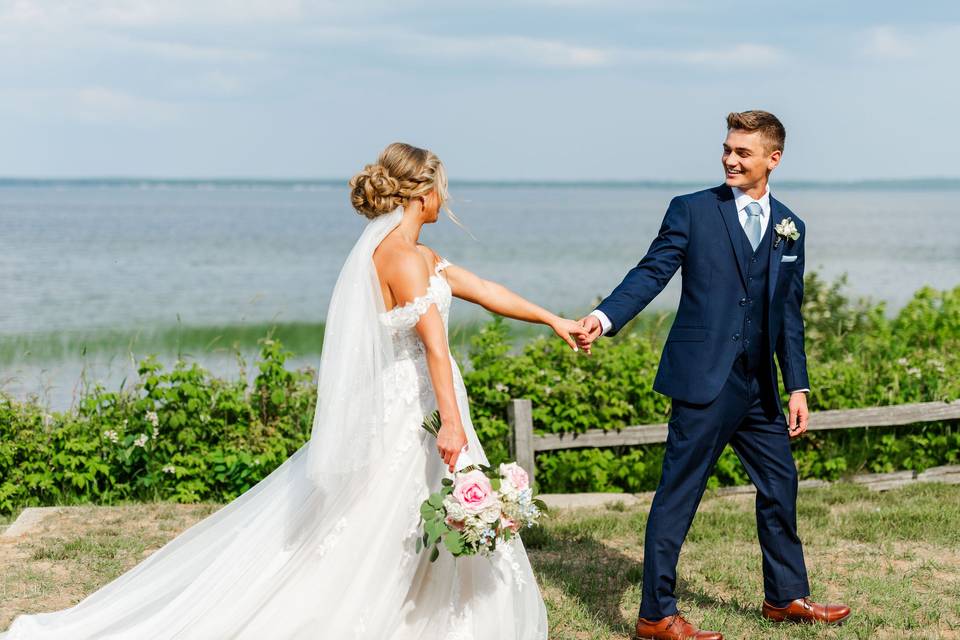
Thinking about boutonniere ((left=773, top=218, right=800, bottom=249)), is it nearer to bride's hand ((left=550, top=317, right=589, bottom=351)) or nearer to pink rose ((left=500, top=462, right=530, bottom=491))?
bride's hand ((left=550, top=317, right=589, bottom=351))

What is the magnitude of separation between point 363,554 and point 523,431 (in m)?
3.27

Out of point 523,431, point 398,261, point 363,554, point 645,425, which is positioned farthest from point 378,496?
point 645,425

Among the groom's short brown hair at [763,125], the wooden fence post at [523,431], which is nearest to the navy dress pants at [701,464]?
the groom's short brown hair at [763,125]

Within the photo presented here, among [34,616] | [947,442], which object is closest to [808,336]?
[947,442]

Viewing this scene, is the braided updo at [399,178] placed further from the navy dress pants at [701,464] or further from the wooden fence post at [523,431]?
the wooden fence post at [523,431]

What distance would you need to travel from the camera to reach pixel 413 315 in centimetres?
463

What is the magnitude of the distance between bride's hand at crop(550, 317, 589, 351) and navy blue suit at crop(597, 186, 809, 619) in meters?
0.18

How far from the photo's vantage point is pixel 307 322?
73.5ft

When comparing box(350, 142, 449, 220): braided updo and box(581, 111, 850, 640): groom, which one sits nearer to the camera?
box(350, 142, 449, 220): braided updo

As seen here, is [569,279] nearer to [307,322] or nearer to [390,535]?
[307,322]

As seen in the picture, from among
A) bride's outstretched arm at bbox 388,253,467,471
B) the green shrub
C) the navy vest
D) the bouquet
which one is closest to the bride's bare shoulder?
bride's outstretched arm at bbox 388,253,467,471

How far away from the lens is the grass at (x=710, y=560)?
5.42 metres

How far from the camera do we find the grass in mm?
5422

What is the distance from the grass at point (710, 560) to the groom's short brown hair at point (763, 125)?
2.41m
